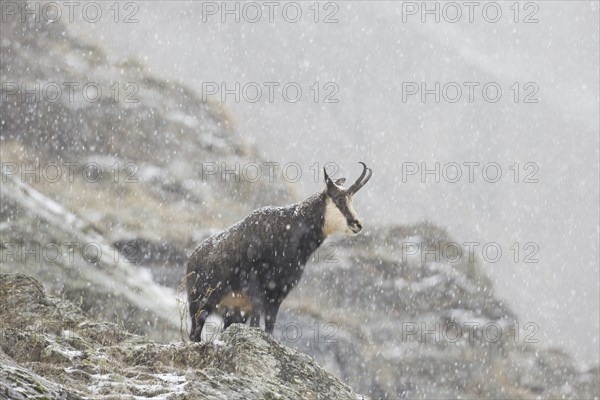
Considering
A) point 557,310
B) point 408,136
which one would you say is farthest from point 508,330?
point 408,136

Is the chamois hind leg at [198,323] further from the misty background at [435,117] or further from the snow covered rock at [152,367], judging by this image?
the misty background at [435,117]

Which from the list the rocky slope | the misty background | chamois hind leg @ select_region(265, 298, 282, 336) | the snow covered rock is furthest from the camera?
the misty background

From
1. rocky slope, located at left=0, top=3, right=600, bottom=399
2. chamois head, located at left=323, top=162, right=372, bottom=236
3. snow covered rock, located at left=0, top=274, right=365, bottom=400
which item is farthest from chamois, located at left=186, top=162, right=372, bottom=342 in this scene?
rocky slope, located at left=0, top=3, right=600, bottom=399

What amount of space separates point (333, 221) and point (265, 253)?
89 cm

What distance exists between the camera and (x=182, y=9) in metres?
28.0

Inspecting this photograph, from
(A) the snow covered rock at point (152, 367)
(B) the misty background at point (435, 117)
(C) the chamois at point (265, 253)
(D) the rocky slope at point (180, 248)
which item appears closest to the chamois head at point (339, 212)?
(C) the chamois at point (265, 253)

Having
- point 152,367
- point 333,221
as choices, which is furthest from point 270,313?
point 152,367

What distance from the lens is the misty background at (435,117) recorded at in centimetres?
2369

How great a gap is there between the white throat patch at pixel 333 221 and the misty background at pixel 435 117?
14.9 m

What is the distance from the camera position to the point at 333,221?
306 inches

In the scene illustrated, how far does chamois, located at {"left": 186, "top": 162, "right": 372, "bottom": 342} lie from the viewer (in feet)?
23.9

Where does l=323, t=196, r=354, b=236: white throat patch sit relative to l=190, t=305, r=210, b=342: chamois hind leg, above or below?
above

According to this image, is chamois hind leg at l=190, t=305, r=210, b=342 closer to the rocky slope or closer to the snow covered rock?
the snow covered rock

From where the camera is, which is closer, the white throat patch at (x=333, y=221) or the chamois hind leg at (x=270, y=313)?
the chamois hind leg at (x=270, y=313)
